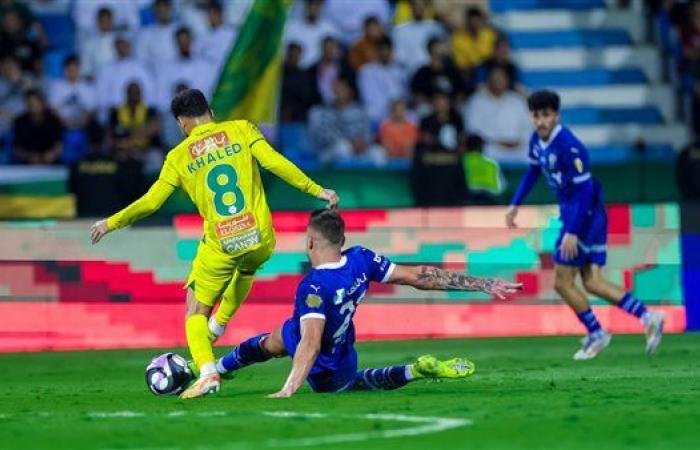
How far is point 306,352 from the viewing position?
35.5 feet

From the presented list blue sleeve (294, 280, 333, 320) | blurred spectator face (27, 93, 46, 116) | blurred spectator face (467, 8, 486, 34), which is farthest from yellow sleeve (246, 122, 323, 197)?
blurred spectator face (467, 8, 486, 34)

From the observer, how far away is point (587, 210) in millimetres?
14781

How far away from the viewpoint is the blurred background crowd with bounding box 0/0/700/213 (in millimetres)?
21203

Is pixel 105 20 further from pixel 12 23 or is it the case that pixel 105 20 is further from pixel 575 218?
pixel 575 218

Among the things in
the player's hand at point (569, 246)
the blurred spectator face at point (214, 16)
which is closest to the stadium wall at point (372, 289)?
the player's hand at point (569, 246)

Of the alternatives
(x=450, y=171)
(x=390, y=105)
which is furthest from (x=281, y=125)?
(x=450, y=171)

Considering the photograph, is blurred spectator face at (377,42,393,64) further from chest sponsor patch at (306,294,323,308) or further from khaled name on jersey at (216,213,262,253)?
chest sponsor patch at (306,294,323,308)

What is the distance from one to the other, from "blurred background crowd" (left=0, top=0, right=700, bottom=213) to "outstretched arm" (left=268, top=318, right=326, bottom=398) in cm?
947

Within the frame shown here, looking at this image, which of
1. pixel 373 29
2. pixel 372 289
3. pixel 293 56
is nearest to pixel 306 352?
pixel 372 289

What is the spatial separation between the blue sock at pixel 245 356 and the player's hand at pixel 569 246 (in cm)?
382

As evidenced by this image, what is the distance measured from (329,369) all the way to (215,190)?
1.44m

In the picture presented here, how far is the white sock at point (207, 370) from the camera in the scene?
37.9 ft

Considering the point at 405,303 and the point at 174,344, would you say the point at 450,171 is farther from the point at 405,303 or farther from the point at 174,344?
the point at 174,344

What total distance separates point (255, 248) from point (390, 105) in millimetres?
10562
